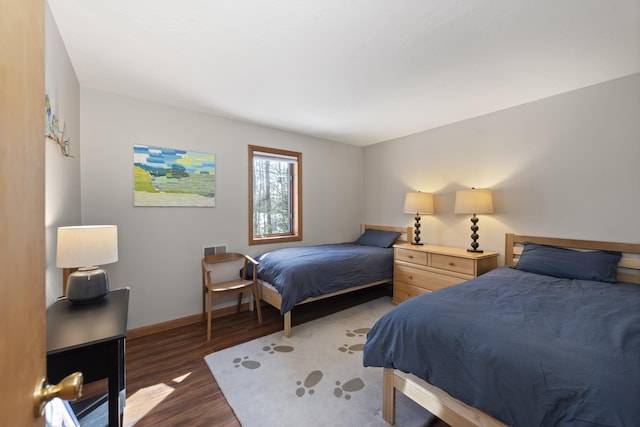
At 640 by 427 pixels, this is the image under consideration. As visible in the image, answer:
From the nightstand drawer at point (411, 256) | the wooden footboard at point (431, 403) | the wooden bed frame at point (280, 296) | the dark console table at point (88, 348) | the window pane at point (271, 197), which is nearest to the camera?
the dark console table at point (88, 348)

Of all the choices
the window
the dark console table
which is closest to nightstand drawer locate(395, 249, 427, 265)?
the window

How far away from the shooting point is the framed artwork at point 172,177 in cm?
277

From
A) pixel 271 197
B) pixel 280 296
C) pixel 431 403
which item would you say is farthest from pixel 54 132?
pixel 431 403

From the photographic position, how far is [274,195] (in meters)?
3.93

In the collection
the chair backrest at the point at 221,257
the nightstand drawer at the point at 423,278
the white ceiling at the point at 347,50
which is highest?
the white ceiling at the point at 347,50

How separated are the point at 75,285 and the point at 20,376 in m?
1.42

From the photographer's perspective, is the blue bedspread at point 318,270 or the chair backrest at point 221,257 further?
the chair backrest at point 221,257

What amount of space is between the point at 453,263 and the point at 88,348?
3053mm

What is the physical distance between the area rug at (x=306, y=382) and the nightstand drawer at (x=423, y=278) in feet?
3.04

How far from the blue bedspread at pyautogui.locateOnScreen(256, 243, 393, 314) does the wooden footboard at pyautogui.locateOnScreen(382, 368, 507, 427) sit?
1247mm

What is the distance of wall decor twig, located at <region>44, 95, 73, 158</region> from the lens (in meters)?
1.52

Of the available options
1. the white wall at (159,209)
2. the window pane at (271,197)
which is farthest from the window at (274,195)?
the white wall at (159,209)

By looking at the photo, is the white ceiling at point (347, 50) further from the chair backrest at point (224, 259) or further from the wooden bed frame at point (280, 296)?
the wooden bed frame at point (280, 296)

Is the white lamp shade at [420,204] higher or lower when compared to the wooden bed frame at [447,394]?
higher
